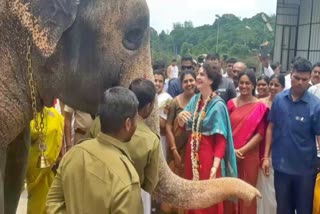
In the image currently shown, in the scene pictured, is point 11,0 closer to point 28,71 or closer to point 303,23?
point 28,71

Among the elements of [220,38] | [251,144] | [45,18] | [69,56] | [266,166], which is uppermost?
[45,18]

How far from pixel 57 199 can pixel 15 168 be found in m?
0.22

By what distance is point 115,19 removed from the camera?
1797 millimetres

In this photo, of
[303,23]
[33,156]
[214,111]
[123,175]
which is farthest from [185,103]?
[303,23]

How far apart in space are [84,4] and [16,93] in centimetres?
33

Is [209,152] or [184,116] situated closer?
[209,152]

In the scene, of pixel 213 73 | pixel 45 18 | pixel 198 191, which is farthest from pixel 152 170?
pixel 213 73

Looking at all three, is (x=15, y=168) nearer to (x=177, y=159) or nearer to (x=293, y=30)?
(x=177, y=159)

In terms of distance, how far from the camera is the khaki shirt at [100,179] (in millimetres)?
1780

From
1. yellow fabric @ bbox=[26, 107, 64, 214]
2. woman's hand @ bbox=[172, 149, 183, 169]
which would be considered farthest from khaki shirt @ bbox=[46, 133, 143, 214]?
woman's hand @ bbox=[172, 149, 183, 169]

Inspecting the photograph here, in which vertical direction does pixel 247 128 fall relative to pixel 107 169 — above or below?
below

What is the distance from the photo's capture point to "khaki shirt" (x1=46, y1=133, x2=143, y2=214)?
5.84ft

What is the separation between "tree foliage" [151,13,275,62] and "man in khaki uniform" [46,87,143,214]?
77.5 feet

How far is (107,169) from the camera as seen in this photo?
5.89ft
